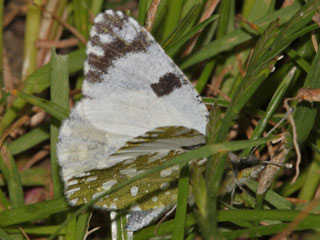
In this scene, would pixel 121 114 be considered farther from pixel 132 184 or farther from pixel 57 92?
pixel 57 92

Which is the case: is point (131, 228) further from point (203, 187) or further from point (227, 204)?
point (203, 187)

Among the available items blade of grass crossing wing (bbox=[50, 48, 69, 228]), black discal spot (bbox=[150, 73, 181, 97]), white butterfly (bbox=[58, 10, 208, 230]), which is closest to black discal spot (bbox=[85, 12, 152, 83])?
white butterfly (bbox=[58, 10, 208, 230])

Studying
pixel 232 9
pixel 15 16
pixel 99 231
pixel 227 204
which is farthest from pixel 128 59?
pixel 15 16

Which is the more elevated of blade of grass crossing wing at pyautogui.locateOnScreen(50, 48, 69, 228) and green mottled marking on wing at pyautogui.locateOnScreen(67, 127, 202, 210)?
blade of grass crossing wing at pyautogui.locateOnScreen(50, 48, 69, 228)

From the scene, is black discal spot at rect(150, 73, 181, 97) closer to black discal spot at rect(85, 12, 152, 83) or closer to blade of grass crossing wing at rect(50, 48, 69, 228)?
black discal spot at rect(85, 12, 152, 83)

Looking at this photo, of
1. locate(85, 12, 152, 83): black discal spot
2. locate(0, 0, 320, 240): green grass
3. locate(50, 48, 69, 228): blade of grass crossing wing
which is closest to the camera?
locate(0, 0, 320, 240): green grass

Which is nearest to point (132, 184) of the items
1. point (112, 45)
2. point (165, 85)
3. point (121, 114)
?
point (121, 114)

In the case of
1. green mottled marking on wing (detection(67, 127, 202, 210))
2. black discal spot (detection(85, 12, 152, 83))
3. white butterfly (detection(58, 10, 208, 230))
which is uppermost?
black discal spot (detection(85, 12, 152, 83))
